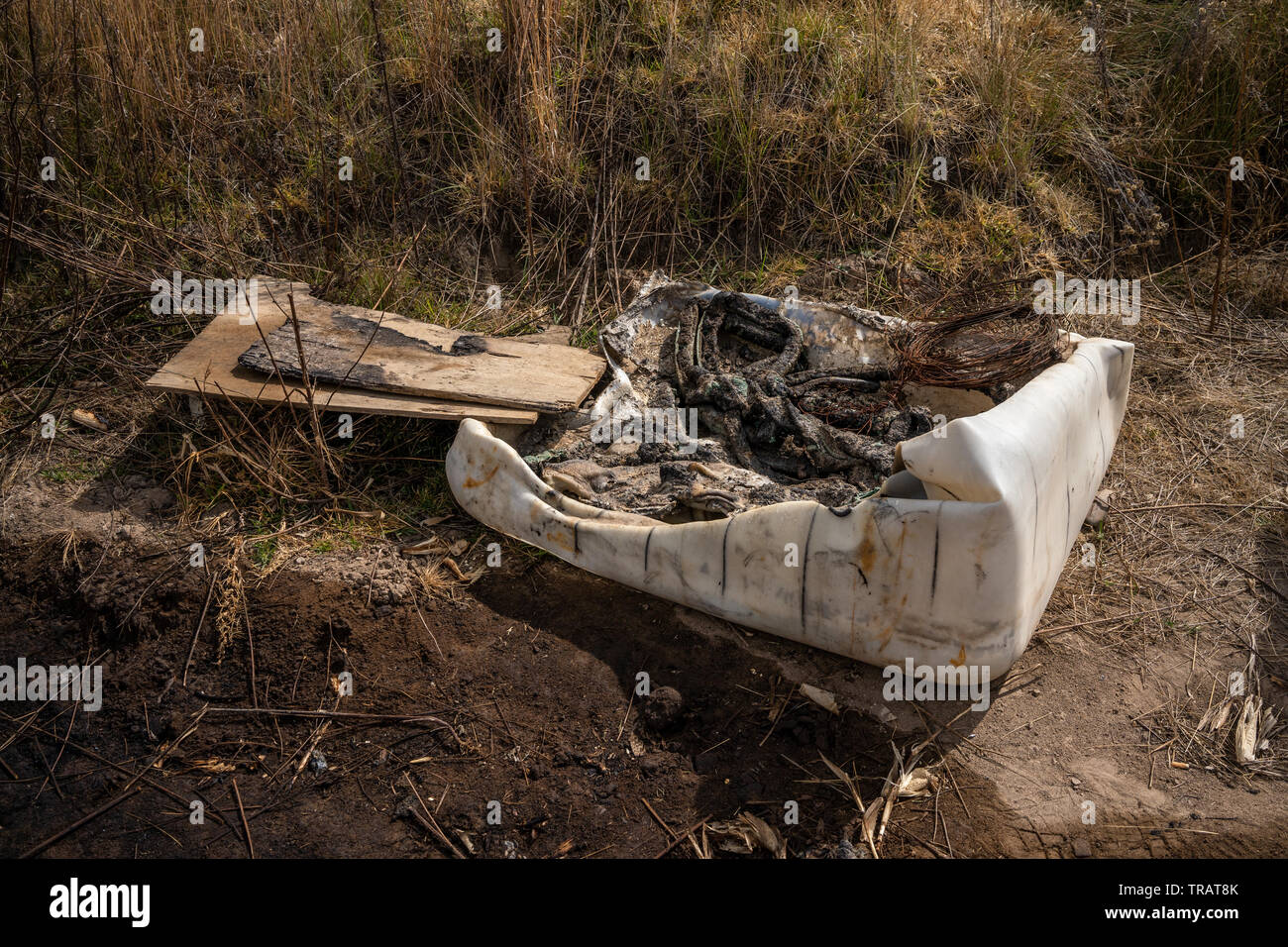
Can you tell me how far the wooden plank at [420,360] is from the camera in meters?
4.09

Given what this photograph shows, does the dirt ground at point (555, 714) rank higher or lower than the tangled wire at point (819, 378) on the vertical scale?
lower

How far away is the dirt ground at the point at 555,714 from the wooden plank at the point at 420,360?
1.96ft

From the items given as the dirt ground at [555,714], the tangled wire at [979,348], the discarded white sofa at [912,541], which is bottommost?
the dirt ground at [555,714]

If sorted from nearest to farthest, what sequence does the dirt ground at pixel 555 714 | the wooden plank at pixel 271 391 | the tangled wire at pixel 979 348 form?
the dirt ground at pixel 555 714
the tangled wire at pixel 979 348
the wooden plank at pixel 271 391

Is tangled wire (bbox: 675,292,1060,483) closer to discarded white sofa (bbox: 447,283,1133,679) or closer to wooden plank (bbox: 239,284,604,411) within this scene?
discarded white sofa (bbox: 447,283,1133,679)

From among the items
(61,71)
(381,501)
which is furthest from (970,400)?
(61,71)

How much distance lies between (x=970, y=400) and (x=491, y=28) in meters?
3.47

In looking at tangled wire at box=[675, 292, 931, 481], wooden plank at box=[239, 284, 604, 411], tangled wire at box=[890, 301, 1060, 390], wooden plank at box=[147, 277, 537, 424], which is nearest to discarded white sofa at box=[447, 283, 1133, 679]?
tangled wire at box=[890, 301, 1060, 390]

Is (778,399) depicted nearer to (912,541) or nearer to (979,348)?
(979,348)

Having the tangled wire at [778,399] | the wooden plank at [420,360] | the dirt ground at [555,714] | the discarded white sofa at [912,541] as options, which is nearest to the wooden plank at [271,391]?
the wooden plank at [420,360]

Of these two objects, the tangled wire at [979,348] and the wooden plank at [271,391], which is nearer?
the tangled wire at [979,348]

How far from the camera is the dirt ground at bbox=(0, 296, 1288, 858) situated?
111 inches

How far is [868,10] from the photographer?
5.79m

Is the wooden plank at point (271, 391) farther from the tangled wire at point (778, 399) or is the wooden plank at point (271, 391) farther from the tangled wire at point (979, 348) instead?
the tangled wire at point (979, 348)
